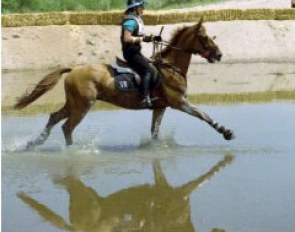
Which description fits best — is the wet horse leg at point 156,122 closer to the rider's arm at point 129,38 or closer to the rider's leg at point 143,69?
the rider's leg at point 143,69

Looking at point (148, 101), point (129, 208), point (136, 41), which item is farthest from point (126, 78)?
point (129, 208)

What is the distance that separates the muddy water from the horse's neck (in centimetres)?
117

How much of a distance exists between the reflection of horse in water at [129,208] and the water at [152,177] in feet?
0.04

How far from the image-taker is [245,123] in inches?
568

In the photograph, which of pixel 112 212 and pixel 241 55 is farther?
pixel 241 55

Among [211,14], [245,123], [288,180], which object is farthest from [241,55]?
[288,180]

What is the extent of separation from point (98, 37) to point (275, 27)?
265 inches

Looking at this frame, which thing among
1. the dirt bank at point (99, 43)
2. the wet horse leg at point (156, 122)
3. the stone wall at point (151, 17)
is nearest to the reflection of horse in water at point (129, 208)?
the wet horse leg at point (156, 122)

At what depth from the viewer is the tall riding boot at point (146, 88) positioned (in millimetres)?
12289

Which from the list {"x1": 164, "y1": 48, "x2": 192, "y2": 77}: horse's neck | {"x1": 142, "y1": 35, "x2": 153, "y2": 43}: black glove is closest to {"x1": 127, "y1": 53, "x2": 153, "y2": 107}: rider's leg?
{"x1": 142, "y1": 35, "x2": 153, "y2": 43}: black glove

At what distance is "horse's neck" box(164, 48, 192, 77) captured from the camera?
1274 centimetres

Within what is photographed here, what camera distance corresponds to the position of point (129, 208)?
8.91 meters

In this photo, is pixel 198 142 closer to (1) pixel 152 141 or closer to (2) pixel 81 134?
(1) pixel 152 141

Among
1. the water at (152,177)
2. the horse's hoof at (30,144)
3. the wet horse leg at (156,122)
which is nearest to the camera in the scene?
the water at (152,177)
